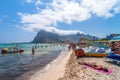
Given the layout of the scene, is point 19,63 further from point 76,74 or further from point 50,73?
point 76,74

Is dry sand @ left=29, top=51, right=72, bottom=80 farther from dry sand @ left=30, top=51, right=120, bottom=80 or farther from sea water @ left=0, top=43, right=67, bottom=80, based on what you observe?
sea water @ left=0, top=43, right=67, bottom=80

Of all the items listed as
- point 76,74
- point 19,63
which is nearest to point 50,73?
point 76,74

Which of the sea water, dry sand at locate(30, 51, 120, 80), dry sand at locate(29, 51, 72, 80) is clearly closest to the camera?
dry sand at locate(30, 51, 120, 80)

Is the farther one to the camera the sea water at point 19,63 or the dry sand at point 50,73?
the sea water at point 19,63

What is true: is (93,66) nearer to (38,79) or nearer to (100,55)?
(38,79)

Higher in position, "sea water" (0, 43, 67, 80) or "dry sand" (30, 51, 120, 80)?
"dry sand" (30, 51, 120, 80)

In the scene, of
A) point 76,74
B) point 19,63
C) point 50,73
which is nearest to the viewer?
point 76,74

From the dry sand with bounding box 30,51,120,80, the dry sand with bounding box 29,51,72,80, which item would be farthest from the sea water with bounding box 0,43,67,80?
the dry sand with bounding box 30,51,120,80

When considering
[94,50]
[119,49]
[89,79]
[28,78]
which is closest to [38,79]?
[28,78]

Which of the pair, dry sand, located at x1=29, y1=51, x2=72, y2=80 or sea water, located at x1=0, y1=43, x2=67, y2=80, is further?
sea water, located at x1=0, y1=43, x2=67, y2=80

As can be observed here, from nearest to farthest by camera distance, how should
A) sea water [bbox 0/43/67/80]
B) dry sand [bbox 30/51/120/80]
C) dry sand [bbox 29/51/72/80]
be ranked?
dry sand [bbox 30/51/120/80]
dry sand [bbox 29/51/72/80]
sea water [bbox 0/43/67/80]

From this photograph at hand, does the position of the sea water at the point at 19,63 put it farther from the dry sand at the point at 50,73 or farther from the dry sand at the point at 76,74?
the dry sand at the point at 76,74

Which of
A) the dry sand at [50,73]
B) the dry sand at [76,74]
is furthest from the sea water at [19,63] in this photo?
the dry sand at [76,74]

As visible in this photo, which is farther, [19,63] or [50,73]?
[19,63]
